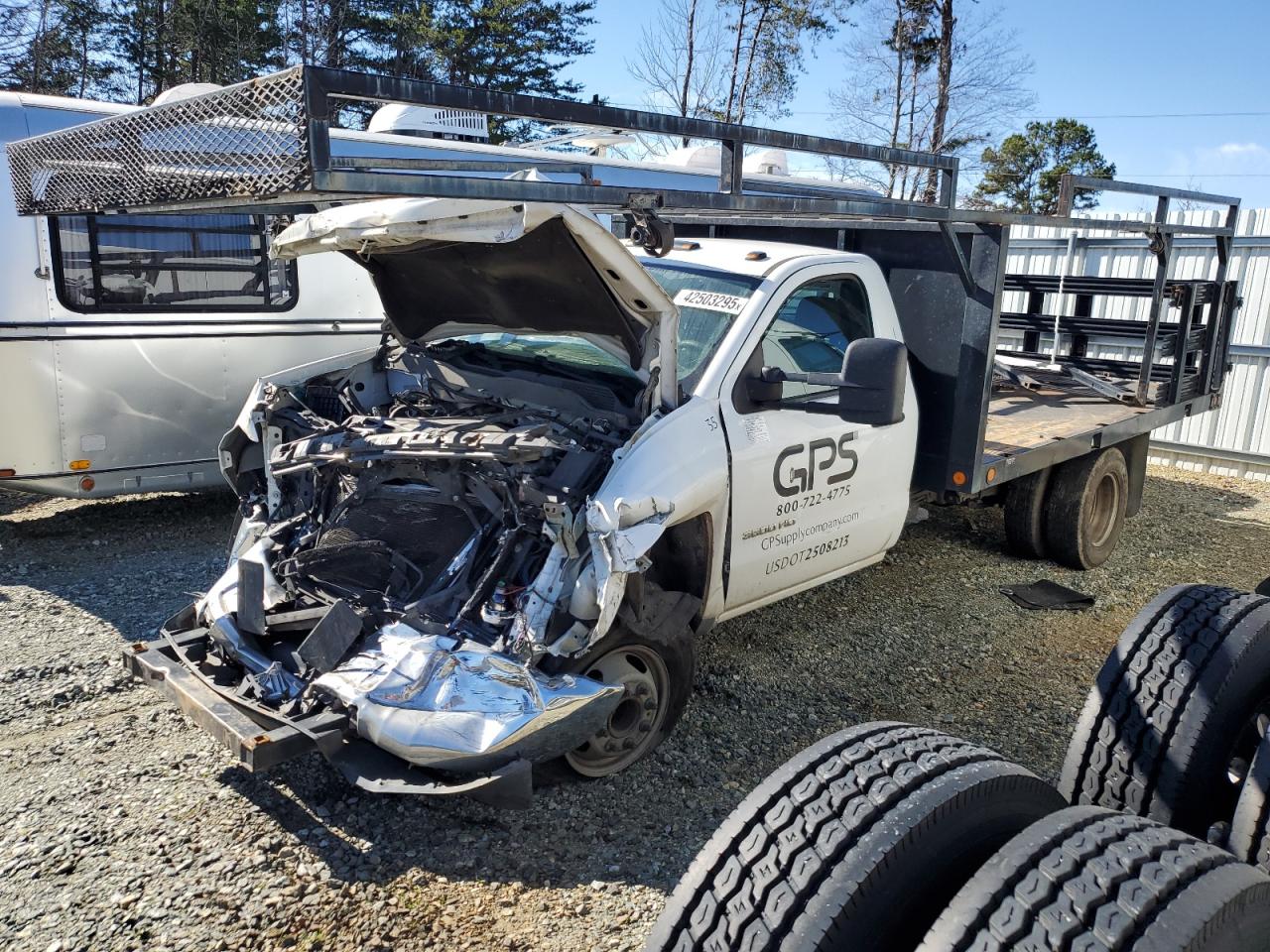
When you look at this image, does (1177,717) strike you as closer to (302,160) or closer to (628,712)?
(628,712)

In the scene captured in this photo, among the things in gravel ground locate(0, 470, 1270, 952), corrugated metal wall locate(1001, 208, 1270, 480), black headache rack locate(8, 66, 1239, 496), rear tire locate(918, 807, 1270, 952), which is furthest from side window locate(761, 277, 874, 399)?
corrugated metal wall locate(1001, 208, 1270, 480)

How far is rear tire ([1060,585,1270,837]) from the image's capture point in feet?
8.68

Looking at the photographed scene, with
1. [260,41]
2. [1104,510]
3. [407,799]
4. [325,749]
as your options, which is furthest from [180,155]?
[260,41]

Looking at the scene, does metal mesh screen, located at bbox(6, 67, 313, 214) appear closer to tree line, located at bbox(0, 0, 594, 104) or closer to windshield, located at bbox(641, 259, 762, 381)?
windshield, located at bbox(641, 259, 762, 381)

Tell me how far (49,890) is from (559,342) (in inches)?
113

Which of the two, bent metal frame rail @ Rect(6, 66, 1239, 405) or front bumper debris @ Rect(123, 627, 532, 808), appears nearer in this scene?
bent metal frame rail @ Rect(6, 66, 1239, 405)

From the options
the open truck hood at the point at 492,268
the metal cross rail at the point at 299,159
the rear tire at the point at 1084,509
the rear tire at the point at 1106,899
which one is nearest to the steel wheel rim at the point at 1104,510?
the rear tire at the point at 1084,509

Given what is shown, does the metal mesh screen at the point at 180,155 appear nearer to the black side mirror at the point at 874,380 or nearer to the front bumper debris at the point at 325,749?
the front bumper debris at the point at 325,749

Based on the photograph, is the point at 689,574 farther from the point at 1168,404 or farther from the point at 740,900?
the point at 1168,404

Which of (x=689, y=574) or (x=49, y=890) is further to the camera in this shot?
(x=689, y=574)

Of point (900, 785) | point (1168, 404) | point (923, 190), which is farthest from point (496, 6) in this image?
point (900, 785)

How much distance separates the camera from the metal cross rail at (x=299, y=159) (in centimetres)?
255

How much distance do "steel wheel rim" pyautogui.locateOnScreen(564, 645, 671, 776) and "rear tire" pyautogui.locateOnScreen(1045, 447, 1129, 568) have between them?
3.85 meters

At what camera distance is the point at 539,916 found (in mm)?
3072
